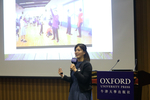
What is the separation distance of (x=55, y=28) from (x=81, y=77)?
2.07 m

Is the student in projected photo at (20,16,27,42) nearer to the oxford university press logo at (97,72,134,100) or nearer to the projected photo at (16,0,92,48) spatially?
the projected photo at (16,0,92,48)

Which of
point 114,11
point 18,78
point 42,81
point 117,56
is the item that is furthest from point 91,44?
point 18,78

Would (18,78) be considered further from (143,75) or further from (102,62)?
(143,75)

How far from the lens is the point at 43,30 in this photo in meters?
3.68

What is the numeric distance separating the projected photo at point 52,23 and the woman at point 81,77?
149 centimetres

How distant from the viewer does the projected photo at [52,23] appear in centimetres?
347

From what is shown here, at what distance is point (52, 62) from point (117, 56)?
1419 millimetres

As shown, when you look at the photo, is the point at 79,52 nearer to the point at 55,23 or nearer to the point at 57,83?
the point at 55,23

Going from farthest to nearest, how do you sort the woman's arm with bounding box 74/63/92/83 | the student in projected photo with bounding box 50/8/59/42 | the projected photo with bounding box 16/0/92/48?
the student in projected photo with bounding box 50/8/59/42 → the projected photo with bounding box 16/0/92/48 → the woman's arm with bounding box 74/63/92/83

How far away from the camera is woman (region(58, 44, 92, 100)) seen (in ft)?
5.92

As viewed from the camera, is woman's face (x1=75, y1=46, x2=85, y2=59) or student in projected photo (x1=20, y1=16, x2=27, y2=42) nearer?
woman's face (x1=75, y1=46, x2=85, y2=59)

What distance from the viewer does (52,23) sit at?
143 inches

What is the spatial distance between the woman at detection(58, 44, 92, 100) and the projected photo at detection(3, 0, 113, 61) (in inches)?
56.9

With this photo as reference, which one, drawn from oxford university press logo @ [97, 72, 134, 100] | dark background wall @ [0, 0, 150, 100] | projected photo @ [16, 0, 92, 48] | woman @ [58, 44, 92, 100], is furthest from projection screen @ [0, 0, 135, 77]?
oxford university press logo @ [97, 72, 134, 100]
